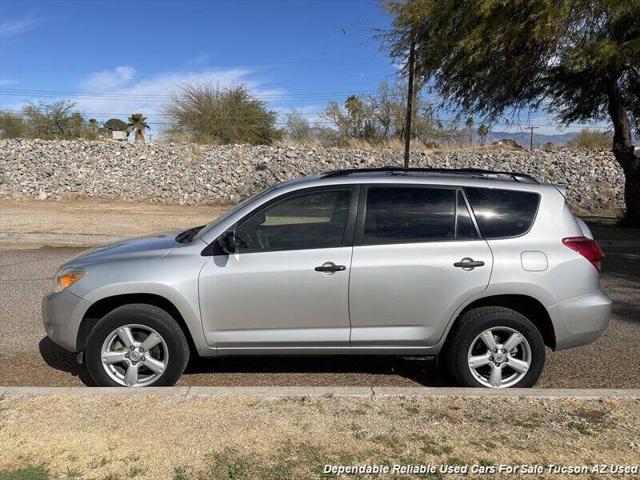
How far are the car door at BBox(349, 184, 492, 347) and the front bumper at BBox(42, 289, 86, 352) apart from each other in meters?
2.09

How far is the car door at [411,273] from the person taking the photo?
15.3 feet

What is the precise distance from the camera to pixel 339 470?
335 cm

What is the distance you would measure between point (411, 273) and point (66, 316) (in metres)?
2.67

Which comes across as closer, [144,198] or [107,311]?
[107,311]

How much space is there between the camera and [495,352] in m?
4.77

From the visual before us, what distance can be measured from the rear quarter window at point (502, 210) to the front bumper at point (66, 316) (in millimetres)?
3168

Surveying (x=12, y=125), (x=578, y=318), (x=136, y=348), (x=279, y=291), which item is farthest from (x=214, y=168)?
(x=12, y=125)

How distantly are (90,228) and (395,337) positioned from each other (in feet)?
40.0

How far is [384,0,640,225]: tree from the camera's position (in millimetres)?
12219

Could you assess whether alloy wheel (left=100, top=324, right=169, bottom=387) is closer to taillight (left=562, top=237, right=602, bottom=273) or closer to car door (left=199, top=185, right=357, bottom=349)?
car door (left=199, top=185, right=357, bottom=349)

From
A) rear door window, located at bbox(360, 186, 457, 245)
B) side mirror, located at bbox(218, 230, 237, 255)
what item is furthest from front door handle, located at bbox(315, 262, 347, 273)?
side mirror, located at bbox(218, 230, 237, 255)

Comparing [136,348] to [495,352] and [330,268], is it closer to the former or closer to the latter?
[330,268]

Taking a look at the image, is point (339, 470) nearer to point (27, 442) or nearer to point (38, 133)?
point (27, 442)

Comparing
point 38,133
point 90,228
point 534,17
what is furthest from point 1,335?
point 38,133
